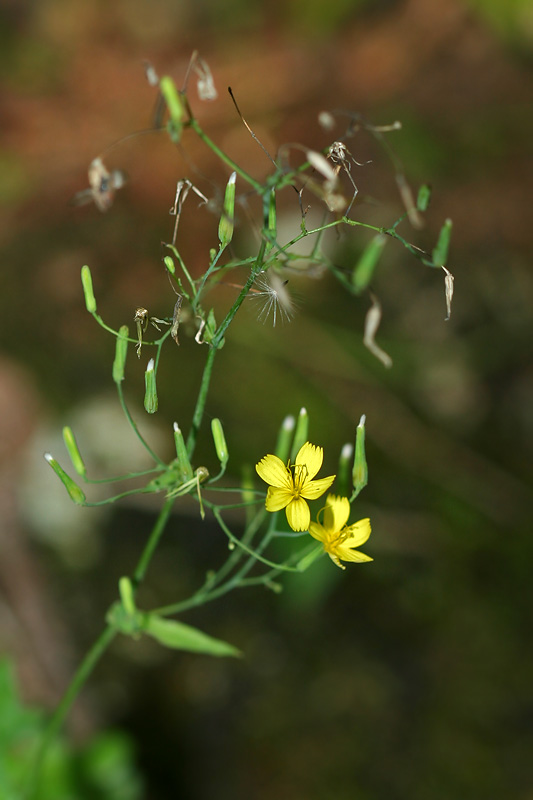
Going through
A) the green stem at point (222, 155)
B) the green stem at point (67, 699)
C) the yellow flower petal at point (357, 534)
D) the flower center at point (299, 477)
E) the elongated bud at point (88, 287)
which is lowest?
the green stem at point (67, 699)

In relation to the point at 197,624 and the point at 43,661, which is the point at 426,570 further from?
the point at 43,661

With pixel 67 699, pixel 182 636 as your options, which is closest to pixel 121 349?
pixel 182 636

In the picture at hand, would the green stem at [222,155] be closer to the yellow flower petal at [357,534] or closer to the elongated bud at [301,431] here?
the elongated bud at [301,431]

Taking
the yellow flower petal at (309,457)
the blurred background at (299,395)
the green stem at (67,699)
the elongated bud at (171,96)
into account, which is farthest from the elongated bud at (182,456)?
the blurred background at (299,395)

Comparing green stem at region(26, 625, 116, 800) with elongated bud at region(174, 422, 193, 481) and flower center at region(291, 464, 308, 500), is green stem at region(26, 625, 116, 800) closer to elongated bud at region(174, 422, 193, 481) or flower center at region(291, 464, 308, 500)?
elongated bud at region(174, 422, 193, 481)

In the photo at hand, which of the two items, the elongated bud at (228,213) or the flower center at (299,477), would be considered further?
the flower center at (299,477)
